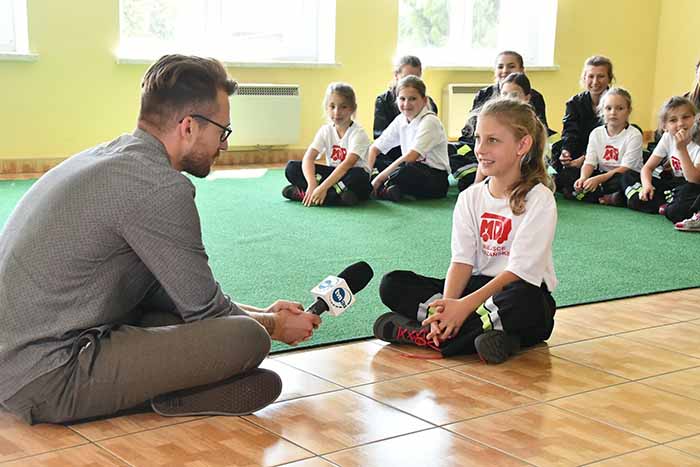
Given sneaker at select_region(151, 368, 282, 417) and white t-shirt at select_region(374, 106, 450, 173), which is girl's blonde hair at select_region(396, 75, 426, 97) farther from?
sneaker at select_region(151, 368, 282, 417)

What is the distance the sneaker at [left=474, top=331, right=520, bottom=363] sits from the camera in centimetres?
254

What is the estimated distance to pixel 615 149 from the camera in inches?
219

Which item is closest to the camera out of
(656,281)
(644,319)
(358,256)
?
(644,319)

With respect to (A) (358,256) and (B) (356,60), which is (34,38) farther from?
(A) (358,256)

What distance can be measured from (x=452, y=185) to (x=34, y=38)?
113 inches

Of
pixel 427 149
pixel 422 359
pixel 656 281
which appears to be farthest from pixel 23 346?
pixel 427 149

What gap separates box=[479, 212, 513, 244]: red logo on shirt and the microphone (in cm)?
48

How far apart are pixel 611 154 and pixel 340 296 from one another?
145 inches

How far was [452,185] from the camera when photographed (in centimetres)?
611

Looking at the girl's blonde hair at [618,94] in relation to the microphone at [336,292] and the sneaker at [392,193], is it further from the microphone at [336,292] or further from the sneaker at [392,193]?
the microphone at [336,292]

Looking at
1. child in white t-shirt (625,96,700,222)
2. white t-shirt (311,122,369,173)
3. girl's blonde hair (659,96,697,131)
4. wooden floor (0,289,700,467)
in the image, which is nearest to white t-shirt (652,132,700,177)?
child in white t-shirt (625,96,700,222)

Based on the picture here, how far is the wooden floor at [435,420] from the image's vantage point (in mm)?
1906

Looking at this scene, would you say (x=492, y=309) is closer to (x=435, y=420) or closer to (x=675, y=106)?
(x=435, y=420)

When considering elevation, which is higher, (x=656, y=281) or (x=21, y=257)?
(x=21, y=257)
